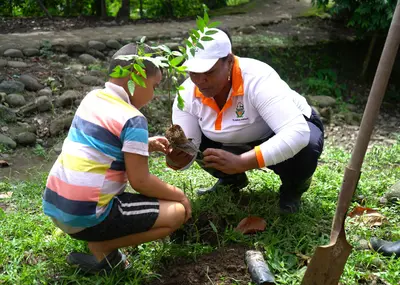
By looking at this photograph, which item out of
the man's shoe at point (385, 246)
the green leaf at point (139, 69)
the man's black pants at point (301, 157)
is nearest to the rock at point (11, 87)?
the man's black pants at point (301, 157)

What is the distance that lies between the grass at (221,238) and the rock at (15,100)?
6.85 ft

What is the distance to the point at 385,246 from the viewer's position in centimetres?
284

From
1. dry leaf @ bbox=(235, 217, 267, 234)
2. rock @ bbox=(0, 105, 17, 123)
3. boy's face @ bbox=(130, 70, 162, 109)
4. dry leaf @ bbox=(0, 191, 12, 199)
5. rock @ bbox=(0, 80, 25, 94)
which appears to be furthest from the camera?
rock @ bbox=(0, 80, 25, 94)

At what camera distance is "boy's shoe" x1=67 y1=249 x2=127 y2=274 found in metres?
2.54

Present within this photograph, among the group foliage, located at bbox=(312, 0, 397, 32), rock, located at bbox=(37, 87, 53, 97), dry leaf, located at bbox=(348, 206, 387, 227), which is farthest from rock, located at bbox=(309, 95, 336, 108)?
dry leaf, located at bbox=(348, 206, 387, 227)

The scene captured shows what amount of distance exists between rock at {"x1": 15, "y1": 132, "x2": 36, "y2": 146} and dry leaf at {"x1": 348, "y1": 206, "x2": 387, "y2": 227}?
134 inches

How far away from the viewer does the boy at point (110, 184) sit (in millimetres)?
2359

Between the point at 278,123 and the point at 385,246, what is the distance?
36.4 inches

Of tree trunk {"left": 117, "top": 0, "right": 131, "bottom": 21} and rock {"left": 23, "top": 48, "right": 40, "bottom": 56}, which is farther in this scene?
tree trunk {"left": 117, "top": 0, "right": 131, "bottom": 21}

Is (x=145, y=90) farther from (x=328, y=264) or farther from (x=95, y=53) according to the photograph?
(x=95, y=53)

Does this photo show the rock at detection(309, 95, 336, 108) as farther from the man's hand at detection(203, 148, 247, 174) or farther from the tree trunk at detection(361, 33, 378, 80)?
the man's hand at detection(203, 148, 247, 174)

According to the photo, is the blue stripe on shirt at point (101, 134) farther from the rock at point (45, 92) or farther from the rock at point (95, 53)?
the rock at point (95, 53)

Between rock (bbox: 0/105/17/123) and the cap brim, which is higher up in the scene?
the cap brim

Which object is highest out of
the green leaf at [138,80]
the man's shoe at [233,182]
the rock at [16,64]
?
the green leaf at [138,80]
